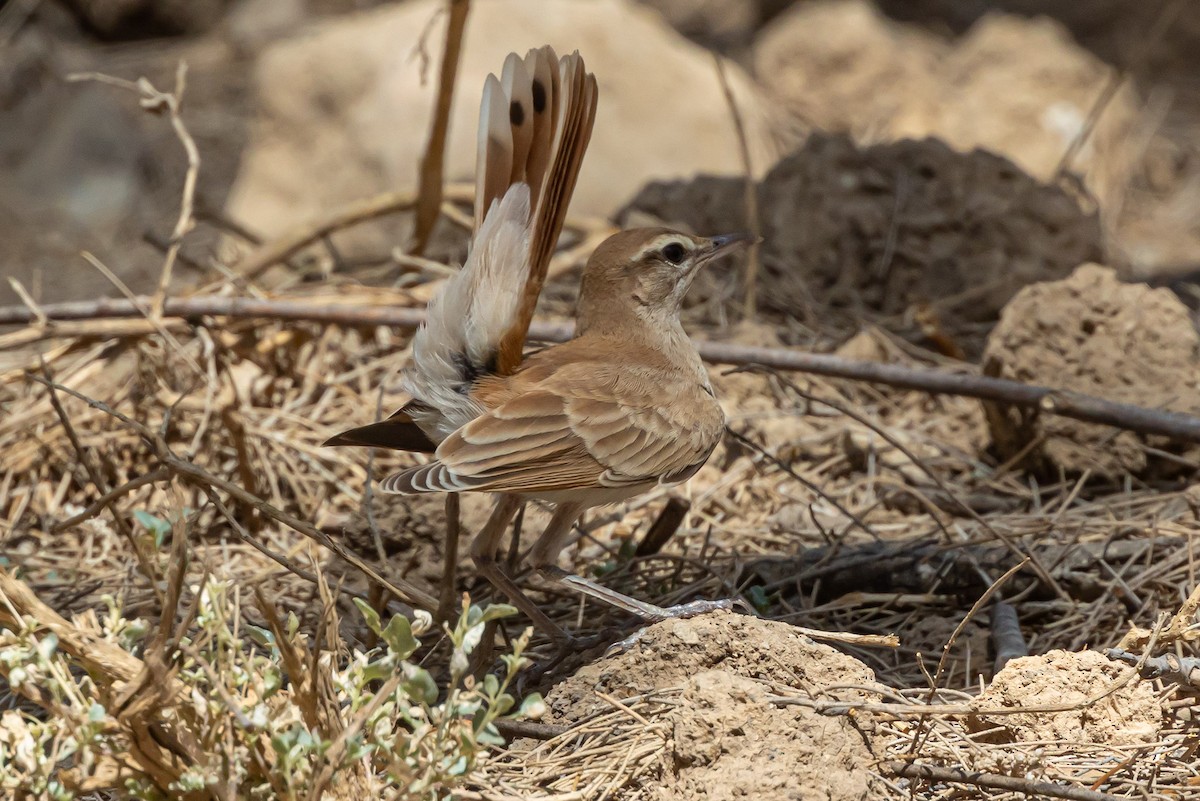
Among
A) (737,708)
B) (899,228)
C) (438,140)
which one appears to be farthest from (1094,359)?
(438,140)

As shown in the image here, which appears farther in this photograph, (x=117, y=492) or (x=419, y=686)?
(x=117, y=492)

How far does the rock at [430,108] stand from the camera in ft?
25.2

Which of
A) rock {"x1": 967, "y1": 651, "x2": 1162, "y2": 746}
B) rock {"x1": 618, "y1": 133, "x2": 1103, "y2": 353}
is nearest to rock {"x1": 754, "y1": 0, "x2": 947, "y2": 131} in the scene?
rock {"x1": 618, "y1": 133, "x2": 1103, "y2": 353}

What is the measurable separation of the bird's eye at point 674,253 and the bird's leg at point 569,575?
0.93 meters

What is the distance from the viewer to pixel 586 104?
3.62m

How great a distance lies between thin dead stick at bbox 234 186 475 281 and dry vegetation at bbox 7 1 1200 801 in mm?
18

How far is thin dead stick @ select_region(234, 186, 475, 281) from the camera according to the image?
5.72m

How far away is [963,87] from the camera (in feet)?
30.6

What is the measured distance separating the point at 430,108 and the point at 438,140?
2.35 meters

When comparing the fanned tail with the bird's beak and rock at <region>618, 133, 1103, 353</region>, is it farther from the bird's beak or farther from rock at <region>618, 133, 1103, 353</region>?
rock at <region>618, 133, 1103, 353</region>

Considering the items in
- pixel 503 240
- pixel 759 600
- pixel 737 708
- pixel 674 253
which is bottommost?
pixel 759 600

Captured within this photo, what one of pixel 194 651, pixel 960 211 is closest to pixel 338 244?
pixel 960 211

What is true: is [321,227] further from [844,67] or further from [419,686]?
[844,67]

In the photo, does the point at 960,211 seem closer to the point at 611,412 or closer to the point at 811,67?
the point at 611,412
